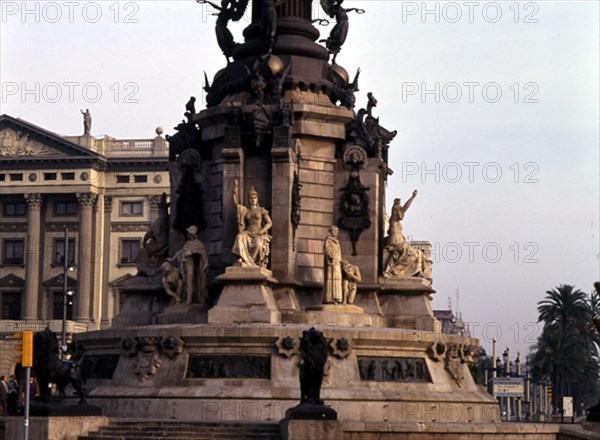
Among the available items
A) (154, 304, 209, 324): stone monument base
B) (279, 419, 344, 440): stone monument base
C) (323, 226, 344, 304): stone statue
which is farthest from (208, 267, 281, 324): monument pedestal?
(279, 419, 344, 440): stone monument base

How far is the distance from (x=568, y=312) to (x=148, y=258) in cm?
6411

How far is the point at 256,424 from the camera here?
102 feet

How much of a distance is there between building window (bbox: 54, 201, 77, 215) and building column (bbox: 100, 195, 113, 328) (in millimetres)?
2937

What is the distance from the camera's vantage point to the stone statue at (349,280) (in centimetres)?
3791

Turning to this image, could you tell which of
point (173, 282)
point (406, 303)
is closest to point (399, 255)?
point (406, 303)

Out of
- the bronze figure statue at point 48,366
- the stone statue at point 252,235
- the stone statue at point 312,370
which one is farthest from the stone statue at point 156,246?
the stone statue at point 312,370

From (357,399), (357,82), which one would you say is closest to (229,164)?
(357,82)

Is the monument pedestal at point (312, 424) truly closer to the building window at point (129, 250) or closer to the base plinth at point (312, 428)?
the base plinth at point (312, 428)

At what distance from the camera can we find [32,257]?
10738 cm

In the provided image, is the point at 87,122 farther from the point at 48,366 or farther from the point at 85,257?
the point at 48,366

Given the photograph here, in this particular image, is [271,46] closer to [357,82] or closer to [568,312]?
[357,82]

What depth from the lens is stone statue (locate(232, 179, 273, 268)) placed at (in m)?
37.0

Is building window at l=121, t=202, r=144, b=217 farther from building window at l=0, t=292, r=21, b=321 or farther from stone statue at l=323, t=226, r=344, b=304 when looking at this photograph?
stone statue at l=323, t=226, r=344, b=304

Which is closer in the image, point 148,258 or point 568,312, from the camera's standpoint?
point 148,258
